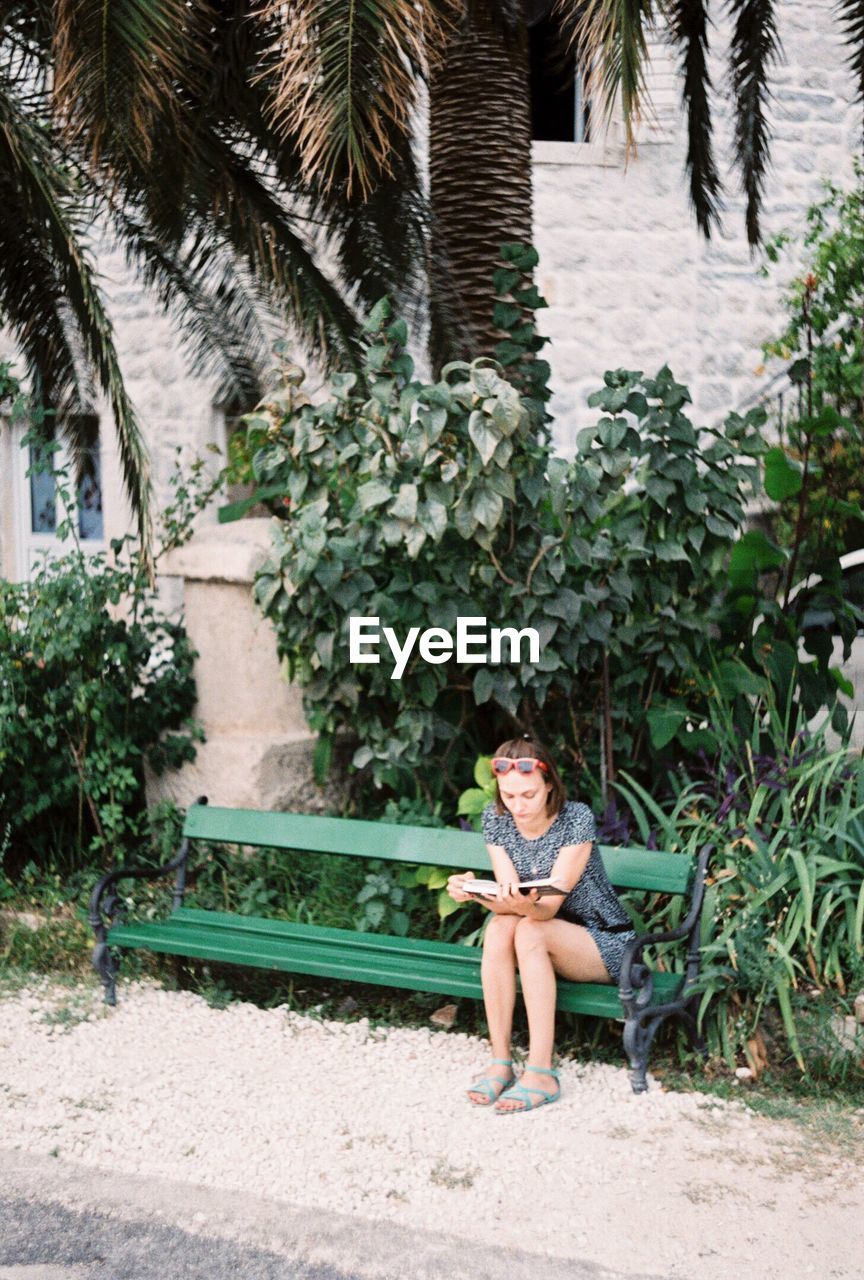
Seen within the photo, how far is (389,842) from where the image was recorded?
455 cm

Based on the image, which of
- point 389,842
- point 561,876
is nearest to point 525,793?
point 561,876

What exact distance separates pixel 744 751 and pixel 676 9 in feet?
10.1

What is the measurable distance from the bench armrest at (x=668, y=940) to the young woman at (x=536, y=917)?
0.10 m

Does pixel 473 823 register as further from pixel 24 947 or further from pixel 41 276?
pixel 41 276

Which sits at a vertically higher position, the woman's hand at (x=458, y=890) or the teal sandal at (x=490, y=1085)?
the woman's hand at (x=458, y=890)

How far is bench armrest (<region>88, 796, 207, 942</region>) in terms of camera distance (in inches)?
183

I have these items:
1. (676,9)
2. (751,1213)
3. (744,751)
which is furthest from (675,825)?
(676,9)

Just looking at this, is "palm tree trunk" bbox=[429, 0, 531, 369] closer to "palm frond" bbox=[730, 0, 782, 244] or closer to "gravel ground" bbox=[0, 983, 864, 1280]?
"palm frond" bbox=[730, 0, 782, 244]

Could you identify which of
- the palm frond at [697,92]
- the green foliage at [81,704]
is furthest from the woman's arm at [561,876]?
the palm frond at [697,92]

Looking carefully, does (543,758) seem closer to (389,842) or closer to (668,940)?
(668,940)

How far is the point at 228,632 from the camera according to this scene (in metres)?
5.54

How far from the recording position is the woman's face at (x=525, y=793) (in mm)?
4027

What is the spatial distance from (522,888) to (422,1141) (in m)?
0.72

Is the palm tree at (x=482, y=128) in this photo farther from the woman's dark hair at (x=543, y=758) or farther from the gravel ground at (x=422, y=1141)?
the gravel ground at (x=422, y=1141)
